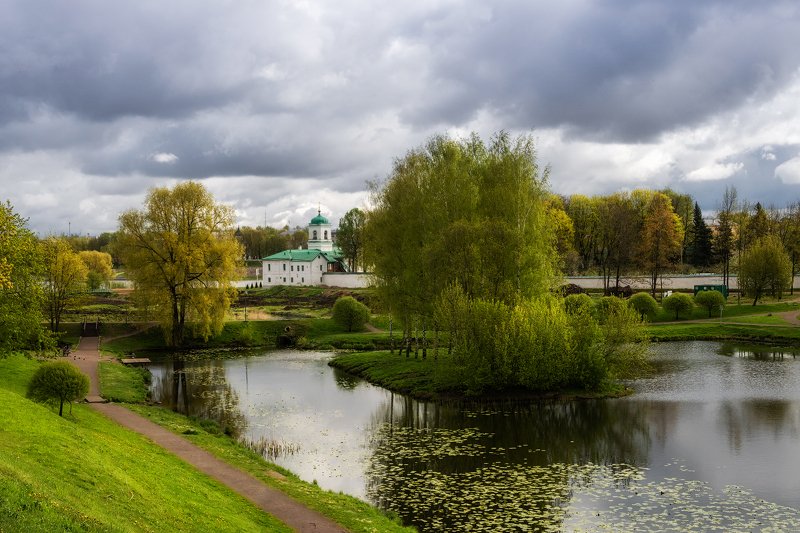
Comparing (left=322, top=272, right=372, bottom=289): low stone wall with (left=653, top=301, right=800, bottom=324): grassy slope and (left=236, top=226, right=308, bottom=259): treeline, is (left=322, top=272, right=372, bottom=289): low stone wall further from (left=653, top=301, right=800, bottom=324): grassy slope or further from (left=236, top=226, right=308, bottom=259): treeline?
(left=236, top=226, right=308, bottom=259): treeline

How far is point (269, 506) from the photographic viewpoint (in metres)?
18.6

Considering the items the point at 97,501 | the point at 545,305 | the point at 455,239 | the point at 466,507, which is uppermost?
the point at 455,239

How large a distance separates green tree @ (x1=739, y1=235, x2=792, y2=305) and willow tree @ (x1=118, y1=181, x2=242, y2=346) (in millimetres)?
47827

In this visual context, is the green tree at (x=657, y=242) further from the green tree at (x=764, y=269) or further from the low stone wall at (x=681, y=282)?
the green tree at (x=764, y=269)

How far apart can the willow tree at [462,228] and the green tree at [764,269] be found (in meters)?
36.2

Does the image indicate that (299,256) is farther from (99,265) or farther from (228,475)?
(228,475)

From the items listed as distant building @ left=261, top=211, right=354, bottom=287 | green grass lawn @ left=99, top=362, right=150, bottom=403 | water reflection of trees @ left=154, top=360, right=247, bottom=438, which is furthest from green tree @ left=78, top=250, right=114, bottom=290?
green grass lawn @ left=99, top=362, right=150, bottom=403

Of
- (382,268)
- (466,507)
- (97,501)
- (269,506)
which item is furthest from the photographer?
(382,268)

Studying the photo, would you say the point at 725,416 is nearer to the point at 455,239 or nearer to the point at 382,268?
the point at 455,239

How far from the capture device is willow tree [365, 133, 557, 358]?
3891cm

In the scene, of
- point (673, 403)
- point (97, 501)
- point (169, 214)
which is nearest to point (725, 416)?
point (673, 403)

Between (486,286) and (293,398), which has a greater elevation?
(486,286)

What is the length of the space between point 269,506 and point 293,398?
1904 centimetres

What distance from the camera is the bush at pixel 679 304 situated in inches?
2630
